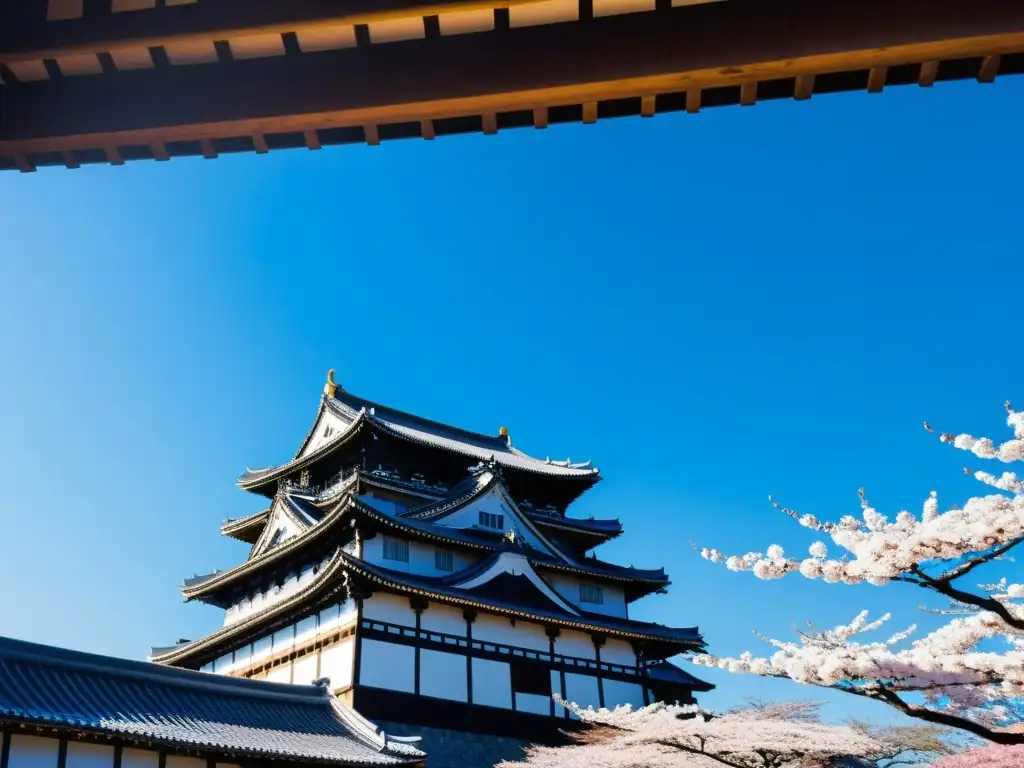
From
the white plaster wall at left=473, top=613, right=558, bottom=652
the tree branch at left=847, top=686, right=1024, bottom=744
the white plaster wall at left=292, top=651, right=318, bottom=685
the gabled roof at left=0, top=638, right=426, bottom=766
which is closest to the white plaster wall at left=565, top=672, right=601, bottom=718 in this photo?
the white plaster wall at left=473, top=613, right=558, bottom=652

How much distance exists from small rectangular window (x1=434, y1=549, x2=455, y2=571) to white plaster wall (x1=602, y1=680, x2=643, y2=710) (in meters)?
5.40

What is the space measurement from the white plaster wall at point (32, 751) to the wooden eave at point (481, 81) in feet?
47.2

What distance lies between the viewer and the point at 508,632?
25.3 metres

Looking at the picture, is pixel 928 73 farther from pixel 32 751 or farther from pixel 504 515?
pixel 504 515

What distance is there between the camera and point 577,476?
109 ft

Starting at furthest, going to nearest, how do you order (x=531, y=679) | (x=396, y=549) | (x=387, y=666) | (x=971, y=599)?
(x=396, y=549) < (x=531, y=679) < (x=387, y=666) < (x=971, y=599)

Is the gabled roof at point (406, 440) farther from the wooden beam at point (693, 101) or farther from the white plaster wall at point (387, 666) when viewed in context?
the wooden beam at point (693, 101)

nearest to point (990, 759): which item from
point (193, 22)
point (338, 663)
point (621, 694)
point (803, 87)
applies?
point (803, 87)

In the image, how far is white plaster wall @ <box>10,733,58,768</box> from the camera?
51.2 feet

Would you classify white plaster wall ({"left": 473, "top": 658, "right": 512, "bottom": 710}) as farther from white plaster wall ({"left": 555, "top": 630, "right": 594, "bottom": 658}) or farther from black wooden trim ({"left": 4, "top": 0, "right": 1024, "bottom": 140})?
black wooden trim ({"left": 4, "top": 0, "right": 1024, "bottom": 140})

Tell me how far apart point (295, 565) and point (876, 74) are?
25.7m

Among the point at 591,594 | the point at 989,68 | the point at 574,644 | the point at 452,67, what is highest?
the point at 591,594

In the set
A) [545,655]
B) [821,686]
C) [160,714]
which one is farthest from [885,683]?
[545,655]

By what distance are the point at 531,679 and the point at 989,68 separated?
75.4 ft
